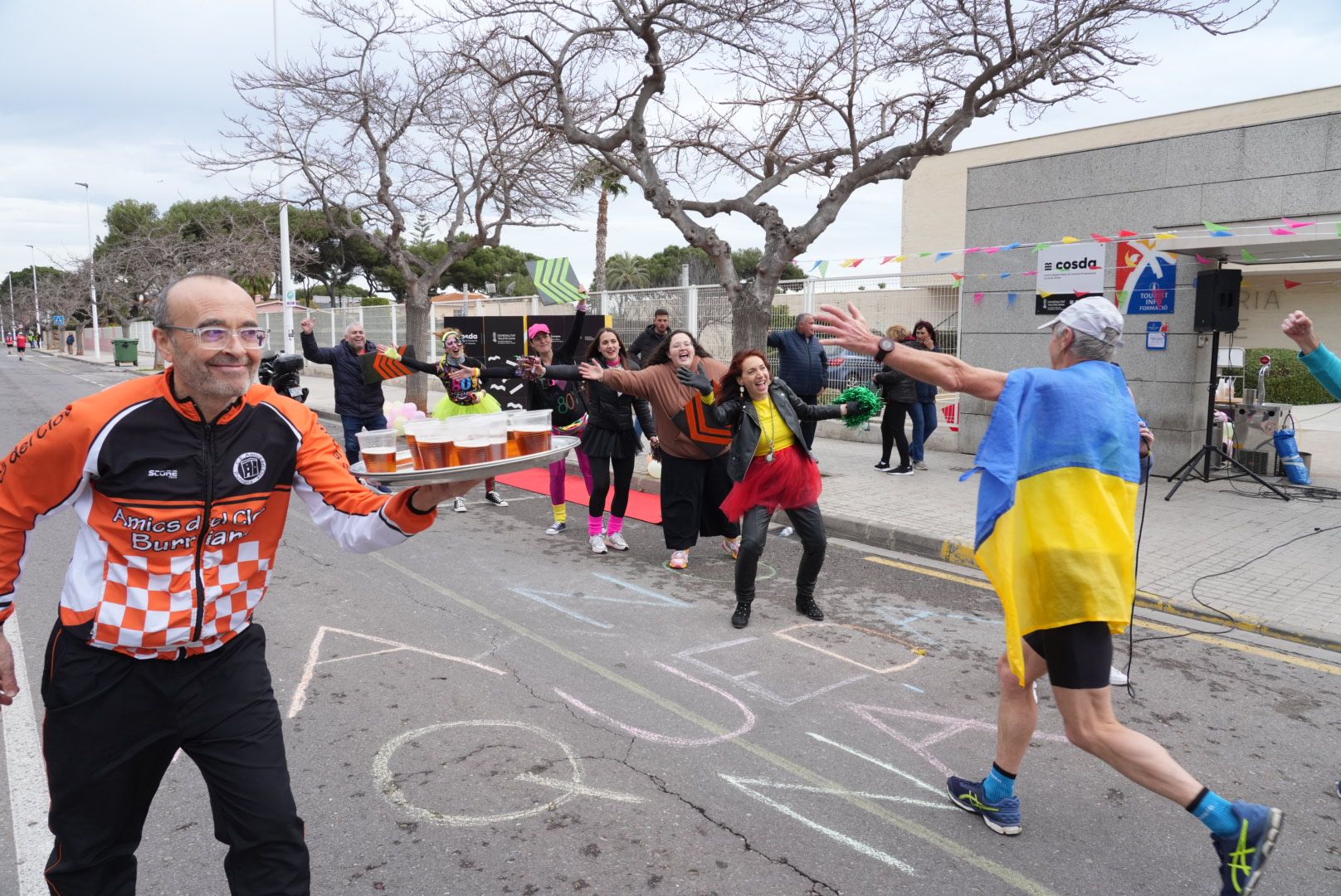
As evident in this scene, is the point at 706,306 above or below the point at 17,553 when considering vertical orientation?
above

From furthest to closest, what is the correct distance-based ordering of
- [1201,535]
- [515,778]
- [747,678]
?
[1201,535] → [747,678] → [515,778]

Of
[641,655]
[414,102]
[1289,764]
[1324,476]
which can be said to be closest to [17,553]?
[641,655]

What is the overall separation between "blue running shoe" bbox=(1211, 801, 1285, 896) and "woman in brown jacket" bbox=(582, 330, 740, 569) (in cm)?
394

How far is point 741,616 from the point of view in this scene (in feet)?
17.7

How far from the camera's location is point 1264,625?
17.9ft

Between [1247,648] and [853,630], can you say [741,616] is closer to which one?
[853,630]

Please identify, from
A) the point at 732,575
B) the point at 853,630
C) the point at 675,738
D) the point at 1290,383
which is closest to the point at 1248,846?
the point at 675,738

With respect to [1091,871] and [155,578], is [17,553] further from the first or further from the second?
[1091,871]

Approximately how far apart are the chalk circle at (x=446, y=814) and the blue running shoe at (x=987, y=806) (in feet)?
4.76

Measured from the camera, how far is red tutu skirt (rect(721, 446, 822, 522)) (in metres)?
5.43

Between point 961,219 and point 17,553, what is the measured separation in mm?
43013

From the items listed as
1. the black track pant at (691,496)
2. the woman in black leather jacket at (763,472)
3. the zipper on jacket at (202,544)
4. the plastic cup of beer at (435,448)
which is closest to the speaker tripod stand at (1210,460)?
the black track pant at (691,496)

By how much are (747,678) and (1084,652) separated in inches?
82.3

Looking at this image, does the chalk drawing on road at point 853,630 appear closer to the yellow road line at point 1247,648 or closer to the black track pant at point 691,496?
the black track pant at point 691,496
